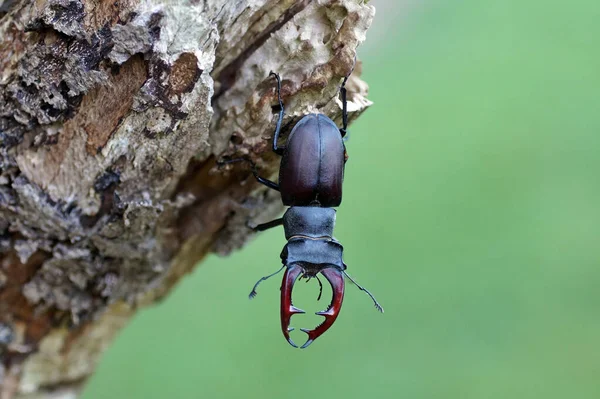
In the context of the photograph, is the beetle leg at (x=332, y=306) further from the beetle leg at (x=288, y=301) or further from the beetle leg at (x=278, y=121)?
the beetle leg at (x=278, y=121)

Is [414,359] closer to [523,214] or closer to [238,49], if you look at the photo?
[523,214]

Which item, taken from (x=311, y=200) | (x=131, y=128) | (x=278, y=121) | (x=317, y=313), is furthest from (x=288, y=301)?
(x=131, y=128)

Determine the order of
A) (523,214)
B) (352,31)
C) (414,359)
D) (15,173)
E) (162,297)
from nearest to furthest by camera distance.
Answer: (352,31) → (15,173) → (162,297) → (414,359) → (523,214)

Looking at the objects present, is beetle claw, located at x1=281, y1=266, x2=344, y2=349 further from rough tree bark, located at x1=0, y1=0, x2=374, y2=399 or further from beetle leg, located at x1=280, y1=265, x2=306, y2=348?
rough tree bark, located at x1=0, y1=0, x2=374, y2=399

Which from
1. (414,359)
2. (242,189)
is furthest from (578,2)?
(242,189)

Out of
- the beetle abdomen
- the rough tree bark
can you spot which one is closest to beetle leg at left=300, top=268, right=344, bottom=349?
the beetle abdomen

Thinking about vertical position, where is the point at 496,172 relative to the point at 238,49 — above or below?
above

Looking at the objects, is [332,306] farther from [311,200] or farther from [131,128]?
[131,128]
